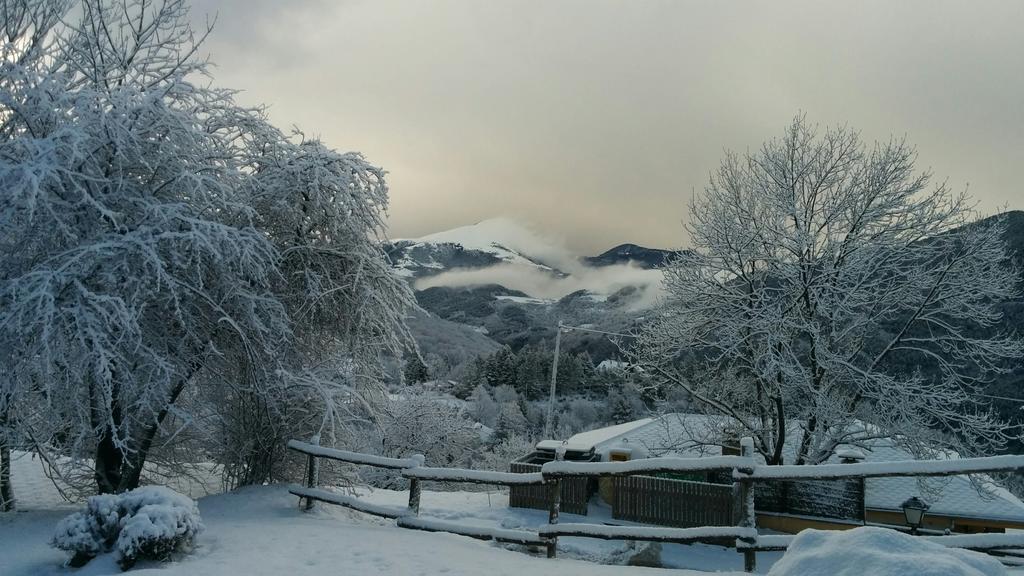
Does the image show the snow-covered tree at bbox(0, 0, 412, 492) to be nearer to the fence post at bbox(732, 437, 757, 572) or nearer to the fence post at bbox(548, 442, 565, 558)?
the fence post at bbox(548, 442, 565, 558)

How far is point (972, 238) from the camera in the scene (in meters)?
15.0

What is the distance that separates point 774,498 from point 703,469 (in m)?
12.0

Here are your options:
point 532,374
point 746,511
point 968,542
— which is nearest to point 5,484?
point 746,511

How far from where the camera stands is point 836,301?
14734mm

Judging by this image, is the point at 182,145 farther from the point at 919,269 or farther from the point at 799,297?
the point at 919,269

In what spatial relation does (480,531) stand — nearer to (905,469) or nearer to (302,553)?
(302,553)

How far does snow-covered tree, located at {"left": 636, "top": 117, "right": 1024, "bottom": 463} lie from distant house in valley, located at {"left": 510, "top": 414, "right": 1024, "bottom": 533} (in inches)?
52.9

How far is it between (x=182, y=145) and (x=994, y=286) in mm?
16411

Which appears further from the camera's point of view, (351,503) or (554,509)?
(351,503)

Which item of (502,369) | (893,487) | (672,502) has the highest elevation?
(502,369)

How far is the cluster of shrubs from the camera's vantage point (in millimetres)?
6613

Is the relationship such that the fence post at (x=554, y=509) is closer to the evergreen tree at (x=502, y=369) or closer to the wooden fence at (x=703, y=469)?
the wooden fence at (x=703, y=469)

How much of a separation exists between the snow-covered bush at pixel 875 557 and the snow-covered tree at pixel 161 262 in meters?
6.40

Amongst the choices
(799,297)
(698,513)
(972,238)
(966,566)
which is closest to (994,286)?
(972,238)
